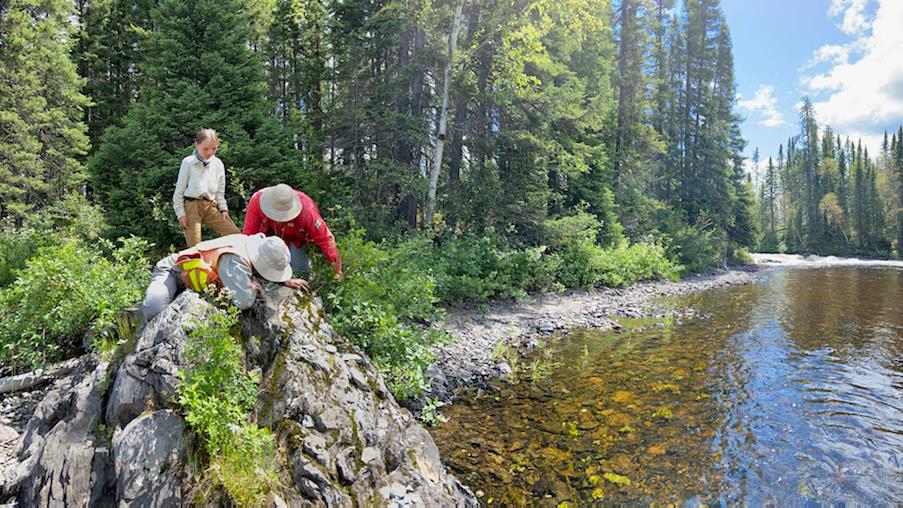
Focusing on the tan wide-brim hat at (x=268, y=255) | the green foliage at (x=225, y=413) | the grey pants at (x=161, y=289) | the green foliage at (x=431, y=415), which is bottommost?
the green foliage at (x=431, y=415)

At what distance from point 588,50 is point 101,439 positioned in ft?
Answer: 65.3

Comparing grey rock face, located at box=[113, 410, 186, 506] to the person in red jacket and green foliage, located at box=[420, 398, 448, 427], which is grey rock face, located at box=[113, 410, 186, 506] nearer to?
the person in red jacket

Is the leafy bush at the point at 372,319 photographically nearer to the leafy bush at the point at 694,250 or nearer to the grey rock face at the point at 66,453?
the grey rock face at the point at 66,453

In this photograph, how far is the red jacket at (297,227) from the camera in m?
4.70

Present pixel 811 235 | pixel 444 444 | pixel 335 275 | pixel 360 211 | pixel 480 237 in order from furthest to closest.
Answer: pixel 811 235, pixel 480 237, pixel 360 211, pixel 335 275, pixel 444 444

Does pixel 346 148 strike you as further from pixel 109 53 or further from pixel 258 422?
pixel 109 53

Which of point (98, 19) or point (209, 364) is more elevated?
point (98, 19)

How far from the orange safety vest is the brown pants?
1727 mm

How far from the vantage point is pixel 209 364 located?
10.9 ft

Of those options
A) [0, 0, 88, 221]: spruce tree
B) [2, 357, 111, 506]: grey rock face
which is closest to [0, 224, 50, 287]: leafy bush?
[2, 357, 111, 506]: grey rock face

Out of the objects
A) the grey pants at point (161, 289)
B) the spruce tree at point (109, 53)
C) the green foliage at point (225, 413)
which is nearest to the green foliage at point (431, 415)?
the green foliage at point (225, 413)

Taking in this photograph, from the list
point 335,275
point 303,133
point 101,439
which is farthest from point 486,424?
point 303,133

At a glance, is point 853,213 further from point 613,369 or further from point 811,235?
point 613,369

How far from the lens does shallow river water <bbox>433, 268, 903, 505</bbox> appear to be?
4109 millimetres
